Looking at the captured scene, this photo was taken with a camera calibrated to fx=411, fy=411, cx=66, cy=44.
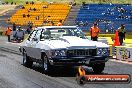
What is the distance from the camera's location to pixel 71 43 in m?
13.1

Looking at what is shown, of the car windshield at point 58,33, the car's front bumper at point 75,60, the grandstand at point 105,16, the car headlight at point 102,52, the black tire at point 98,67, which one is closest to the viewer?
the car's front bumper at point 75,60

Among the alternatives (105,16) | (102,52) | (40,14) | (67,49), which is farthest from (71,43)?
(40,14)

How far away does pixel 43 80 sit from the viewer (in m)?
12.1

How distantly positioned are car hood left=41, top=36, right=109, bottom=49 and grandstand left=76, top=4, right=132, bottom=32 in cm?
4025

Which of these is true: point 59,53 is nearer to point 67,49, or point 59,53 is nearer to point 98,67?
point 67,49

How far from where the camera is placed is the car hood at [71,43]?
42.5ft

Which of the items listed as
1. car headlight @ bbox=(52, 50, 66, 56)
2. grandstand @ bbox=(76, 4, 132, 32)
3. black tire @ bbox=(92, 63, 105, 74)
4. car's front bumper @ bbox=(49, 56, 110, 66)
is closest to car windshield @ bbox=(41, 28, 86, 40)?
black tire @ bbox=(92, 63, 105, 74)

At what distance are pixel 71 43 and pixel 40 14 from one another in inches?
2268

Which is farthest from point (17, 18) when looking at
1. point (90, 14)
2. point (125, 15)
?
point (125, 15)

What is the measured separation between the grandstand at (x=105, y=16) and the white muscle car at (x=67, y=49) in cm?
3947

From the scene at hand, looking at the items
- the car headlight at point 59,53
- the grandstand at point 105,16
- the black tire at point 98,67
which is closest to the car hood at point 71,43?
the car headlight at point 59,53

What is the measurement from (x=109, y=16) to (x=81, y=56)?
50842 millimetres

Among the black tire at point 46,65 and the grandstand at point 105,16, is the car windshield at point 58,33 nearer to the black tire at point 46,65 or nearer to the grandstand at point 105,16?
the black tire at point 46,65

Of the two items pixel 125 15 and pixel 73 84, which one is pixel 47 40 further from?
pixel 125 15
